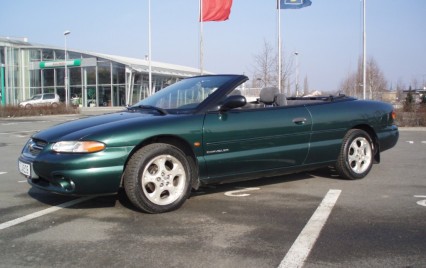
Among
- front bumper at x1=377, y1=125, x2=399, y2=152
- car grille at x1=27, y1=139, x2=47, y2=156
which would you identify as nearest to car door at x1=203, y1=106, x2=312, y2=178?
front bumper at x1=377, y1=125, x2=399, y2=152

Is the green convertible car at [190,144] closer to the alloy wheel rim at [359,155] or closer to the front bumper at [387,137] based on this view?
the alloy wheel rim at [359,155]

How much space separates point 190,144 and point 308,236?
1649 mm

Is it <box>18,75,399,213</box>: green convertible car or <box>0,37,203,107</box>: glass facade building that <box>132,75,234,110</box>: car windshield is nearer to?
<box>18,75,399,213</box>: green convertible car

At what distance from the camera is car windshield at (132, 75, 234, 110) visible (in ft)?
17.5

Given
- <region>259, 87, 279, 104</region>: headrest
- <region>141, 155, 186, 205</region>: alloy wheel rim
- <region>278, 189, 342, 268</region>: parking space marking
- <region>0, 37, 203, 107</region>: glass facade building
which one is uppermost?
<region>0, 37, 203, 107</region>: glass facade building

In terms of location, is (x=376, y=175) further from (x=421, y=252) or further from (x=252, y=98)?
(x=421, y=252)

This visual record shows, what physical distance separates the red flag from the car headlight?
18.0 metres

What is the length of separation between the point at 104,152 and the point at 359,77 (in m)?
39.0

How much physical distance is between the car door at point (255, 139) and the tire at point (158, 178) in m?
0.35

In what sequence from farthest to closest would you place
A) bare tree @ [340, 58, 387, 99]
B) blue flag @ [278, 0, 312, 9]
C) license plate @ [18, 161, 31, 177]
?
bare tree @ [340, 58, 387, 99] → blue flag @ [278, 0, 312, 9] → license plate @ [18, 161, 31, 177]

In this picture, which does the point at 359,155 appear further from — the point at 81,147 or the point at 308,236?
the point at 81,147

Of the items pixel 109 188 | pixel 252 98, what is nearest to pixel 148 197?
pixel 109 188

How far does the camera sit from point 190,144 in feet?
16.1

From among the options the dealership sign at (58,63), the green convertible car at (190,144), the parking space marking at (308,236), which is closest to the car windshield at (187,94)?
the green convertible car at (190,144)
